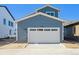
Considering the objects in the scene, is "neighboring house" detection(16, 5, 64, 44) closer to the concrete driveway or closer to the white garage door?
the white garage door

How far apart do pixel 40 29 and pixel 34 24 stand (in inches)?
44.8

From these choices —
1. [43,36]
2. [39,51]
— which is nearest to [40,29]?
[43,36]

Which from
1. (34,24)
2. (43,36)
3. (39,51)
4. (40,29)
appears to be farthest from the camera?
(34,24)

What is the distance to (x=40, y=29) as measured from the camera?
31.4 m

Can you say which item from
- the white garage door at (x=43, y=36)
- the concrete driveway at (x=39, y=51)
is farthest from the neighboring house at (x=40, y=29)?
the concrete driveway at (x=39, y=51)

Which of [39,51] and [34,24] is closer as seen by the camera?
[39,51]

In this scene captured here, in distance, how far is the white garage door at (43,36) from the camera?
102 ft

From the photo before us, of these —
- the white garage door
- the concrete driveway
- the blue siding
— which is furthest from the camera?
the blue siding

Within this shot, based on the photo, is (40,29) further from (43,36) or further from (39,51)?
(39,51)

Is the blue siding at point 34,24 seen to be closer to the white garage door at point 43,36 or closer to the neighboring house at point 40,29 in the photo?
the neighboring house at point 40,29

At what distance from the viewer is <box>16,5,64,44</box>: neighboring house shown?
31109mm

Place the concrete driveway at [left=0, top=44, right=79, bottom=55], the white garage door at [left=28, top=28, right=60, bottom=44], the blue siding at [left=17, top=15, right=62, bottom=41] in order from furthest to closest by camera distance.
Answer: the blue siding at [left=17, top=15, right=62, bottom=41], the white garage door at [left=28, top=28, right=60, bottom=44], the concrete driveway at [left=0, top=44, right=79, bottom=55]

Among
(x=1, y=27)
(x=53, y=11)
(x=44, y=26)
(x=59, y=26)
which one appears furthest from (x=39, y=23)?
(x=1, y=27)

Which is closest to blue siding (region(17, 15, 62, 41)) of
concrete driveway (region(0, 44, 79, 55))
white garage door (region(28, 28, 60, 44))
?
white garage door (region(28, 28, 60, 44))
